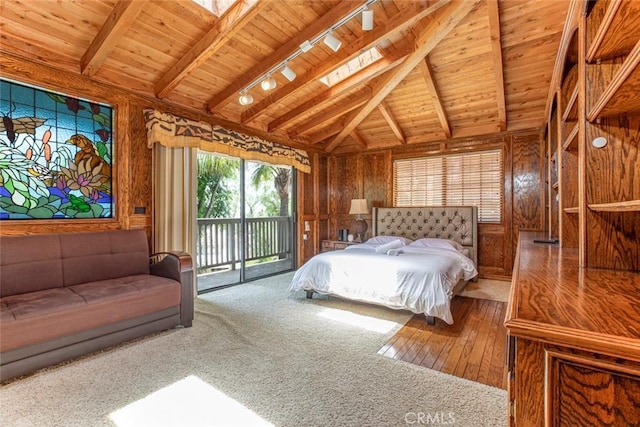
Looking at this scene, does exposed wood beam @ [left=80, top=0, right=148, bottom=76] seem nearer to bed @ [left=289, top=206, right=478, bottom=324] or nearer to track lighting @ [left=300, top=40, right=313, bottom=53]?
track lighting @ [left=300, top=40, right=313, bottom=53]

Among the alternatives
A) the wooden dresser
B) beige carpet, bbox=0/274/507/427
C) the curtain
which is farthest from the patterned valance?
the wooden dresser

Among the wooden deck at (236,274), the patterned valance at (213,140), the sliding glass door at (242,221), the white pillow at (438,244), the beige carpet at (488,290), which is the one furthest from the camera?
the sliding glass door at (242,221)

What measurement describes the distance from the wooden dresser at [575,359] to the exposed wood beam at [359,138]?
5.31 meters

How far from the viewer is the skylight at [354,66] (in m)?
3.70

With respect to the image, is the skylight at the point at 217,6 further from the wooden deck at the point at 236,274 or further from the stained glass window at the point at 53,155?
the wooden deck at the point at 236,274

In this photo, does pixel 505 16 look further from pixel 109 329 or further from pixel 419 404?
pixel 109 329

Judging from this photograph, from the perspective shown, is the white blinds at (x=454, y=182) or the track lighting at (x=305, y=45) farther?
the white blinds at (x=454, y=182)

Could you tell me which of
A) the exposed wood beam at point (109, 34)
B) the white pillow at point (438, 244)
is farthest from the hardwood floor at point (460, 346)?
the exposed wood beam at point (109, 34)

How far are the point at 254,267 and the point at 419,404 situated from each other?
163 inches

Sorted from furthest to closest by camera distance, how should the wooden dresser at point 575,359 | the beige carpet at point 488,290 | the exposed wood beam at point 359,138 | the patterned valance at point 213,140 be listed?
the exposed wood beam at point 359,138 < the beige carpet at point 488,290 < the patterned valance at point 213,140 < the wooden dresser at point 575,359

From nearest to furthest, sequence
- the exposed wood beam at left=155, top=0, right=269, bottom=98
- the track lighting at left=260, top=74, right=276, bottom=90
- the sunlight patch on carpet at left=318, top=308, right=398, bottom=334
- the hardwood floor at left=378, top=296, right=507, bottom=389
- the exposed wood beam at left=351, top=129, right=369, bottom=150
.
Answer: the hardwood floor at left=378, top=296, right=507, bottom=389 → the exposed wood beam at left=155, top=0, right=269, bottom=98 → the sunlight patch on carpet at left=318, top=308, right=398, bottom=334 → the track lighting at left=260, top=74, right=276, bottom=90 → the exposed wood beam at left=351, top=129, right=369, bottom=150

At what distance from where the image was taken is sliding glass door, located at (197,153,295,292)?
16.3ft

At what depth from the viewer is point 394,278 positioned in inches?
124

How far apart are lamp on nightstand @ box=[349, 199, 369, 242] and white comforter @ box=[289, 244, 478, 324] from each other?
174cm
